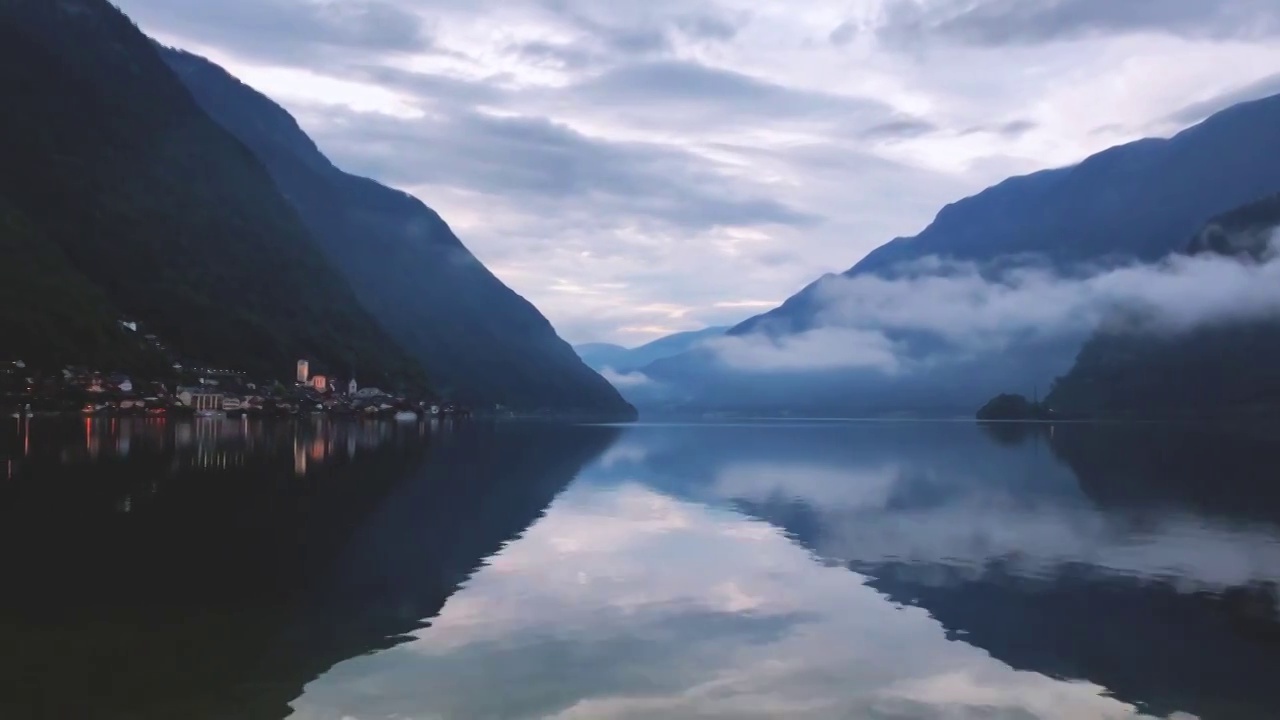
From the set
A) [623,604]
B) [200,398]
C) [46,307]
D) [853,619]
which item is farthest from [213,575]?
[200,398]

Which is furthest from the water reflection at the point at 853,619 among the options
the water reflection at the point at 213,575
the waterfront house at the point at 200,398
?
the waterfront house at the point at 200,398

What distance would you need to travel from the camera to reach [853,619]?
19.1 metres

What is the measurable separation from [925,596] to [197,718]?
46.5 ft

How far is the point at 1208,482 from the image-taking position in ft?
164

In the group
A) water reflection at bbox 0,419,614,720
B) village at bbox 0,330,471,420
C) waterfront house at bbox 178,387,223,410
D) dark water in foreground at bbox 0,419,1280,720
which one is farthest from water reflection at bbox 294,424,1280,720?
waterfront house at bbox 178,387,223,410

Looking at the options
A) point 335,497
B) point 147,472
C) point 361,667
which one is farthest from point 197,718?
point 147,472

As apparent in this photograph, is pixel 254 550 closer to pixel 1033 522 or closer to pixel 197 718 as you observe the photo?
pixel 197 718

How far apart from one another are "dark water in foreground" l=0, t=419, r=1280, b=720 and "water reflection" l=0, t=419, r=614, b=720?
8cm

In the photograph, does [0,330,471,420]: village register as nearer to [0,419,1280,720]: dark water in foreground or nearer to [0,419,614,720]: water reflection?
[0,419,614,720]: water reflection

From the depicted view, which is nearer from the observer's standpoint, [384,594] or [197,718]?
[197,718]

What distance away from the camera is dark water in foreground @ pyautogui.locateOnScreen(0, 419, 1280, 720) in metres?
14.0

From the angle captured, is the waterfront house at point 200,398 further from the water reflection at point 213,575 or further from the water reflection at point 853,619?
the water reflection at point 853,619

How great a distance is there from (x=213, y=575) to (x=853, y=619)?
12.8 m

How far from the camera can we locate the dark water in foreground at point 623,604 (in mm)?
14000
